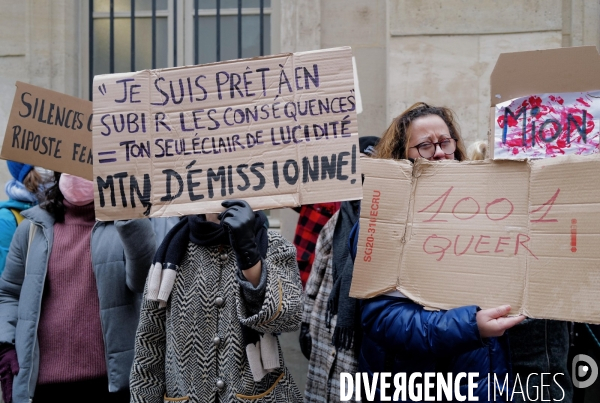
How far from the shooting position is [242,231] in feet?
8.67

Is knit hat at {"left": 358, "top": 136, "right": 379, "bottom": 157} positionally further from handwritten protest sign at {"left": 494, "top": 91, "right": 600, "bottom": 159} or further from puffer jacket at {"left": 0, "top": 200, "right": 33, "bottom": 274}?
puffer jacket at {"left": 0, "top": 200, "right": 33, "bottom": 274}

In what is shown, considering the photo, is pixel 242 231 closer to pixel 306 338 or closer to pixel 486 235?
pixel 486 235

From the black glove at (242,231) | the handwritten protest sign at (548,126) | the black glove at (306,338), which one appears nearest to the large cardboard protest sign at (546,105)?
the handwritten protest sign at (548,126)

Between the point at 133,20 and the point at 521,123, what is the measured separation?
449 centimetres

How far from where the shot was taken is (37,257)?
3551 millimetres

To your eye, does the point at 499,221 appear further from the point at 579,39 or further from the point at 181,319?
the point at 579,39

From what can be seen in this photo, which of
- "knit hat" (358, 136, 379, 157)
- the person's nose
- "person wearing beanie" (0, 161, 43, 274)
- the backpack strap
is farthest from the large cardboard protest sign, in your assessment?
the backpack strap

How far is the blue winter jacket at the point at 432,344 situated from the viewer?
2416 mm

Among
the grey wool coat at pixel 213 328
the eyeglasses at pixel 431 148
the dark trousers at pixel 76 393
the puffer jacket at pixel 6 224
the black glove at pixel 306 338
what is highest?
the eyeglasses at pixel 431 148

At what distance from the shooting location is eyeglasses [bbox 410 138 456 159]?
2.85 m

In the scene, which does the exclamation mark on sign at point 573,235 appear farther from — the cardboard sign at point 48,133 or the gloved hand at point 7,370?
the gloved hand at point 7,370

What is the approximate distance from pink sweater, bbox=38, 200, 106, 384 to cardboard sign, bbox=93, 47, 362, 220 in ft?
2.55

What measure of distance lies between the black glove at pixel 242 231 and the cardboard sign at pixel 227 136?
9 centimetres

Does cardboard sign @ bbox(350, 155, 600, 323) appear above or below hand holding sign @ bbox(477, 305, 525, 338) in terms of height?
above
